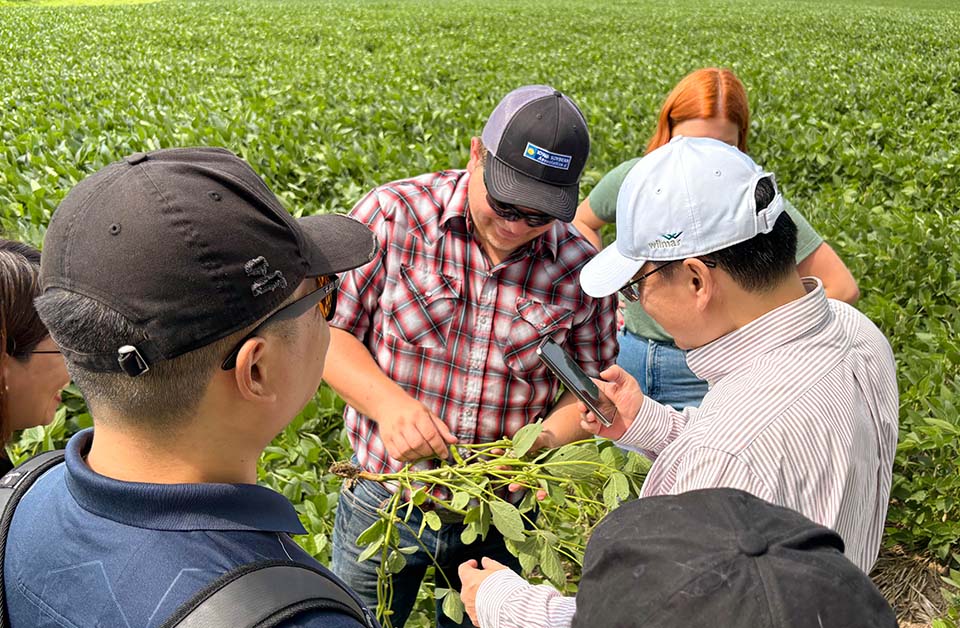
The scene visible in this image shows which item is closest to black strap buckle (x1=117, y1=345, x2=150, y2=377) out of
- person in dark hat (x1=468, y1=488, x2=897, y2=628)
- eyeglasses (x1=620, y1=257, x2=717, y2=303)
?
person in dark hat (x1=468, y1=488, x2=897, y2=628)

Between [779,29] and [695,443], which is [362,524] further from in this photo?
[779,29]

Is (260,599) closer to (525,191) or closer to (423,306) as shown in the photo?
(423,306)

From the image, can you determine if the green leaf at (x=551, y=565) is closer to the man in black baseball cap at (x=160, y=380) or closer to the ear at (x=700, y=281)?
the ear at (x=700, y=281)

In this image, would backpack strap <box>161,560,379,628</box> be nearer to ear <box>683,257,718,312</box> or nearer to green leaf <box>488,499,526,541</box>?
green leaf <box>488,499,526,541</box>

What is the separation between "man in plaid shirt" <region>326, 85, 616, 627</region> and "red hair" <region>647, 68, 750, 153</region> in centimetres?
108

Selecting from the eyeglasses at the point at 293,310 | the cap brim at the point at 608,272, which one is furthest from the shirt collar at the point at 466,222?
the eyeglasses at the point at 293,310

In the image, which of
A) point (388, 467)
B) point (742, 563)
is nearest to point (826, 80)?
point (388, 467)

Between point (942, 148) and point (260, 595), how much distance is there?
9.21 metres

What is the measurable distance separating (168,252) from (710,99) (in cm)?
260

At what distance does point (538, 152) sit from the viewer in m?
2.19

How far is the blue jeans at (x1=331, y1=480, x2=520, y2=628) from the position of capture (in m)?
2.33

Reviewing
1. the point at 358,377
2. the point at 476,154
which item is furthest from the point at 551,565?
the point at 476,154

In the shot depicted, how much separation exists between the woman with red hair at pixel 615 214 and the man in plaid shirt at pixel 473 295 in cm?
52

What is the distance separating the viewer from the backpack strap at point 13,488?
1.11 m
